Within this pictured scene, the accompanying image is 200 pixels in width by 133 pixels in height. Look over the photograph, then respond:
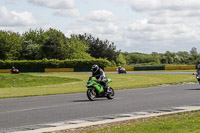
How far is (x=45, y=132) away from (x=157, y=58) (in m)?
156

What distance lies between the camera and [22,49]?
109 m

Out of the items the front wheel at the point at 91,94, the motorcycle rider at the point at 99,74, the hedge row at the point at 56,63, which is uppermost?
the hedge row at the point at 56,63

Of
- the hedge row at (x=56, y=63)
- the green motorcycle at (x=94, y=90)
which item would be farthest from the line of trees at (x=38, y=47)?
the green motorcycle at (x=94, y=90)

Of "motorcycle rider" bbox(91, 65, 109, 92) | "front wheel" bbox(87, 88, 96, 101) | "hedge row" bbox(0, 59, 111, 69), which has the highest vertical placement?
"hedge row" bbox(0, 59, 111, 69)

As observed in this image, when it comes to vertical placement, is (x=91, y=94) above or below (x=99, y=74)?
below

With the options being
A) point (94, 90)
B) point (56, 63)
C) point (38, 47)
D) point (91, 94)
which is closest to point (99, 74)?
point (94, 90)

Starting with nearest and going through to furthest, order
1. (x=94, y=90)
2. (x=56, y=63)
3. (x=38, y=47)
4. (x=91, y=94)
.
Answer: (x=91, y=94) → (x=94, y=90) → (x=56, y=63) → (x=38, y=47)

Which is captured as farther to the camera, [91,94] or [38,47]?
[38,47]

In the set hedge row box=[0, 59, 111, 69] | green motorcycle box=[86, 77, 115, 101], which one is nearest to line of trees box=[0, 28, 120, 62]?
hedge row box=[0, 59, 111, 69]

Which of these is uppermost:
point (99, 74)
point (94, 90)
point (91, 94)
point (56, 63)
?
point (56, 63)

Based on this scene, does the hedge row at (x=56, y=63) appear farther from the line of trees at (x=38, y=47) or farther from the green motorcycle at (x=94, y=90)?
the green motorcycle at (x=94, y=90)

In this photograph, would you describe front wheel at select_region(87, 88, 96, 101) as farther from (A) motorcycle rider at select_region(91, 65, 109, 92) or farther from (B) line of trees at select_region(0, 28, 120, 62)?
(B) line of trees at select_region(0, 28, 120, 62)

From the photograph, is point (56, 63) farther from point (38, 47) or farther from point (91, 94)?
point (91, 94)

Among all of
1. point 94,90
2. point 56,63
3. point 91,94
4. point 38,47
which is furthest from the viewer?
point 38,47
